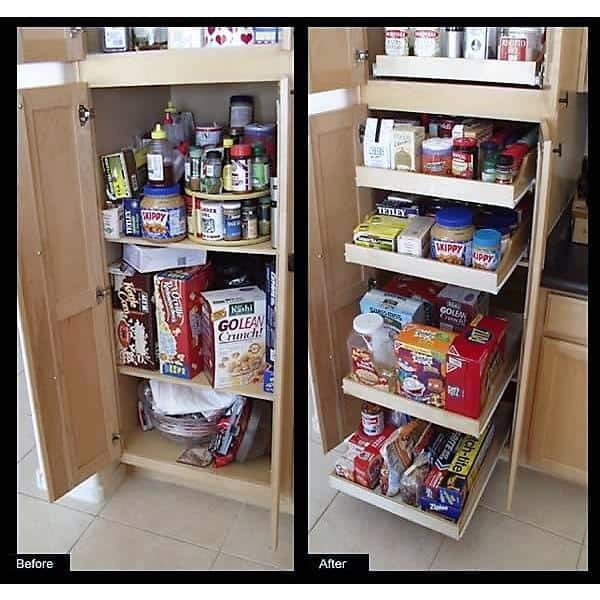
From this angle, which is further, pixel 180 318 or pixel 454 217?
pixel 180 318

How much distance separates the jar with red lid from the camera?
1373 mm

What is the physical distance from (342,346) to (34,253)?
68 cm

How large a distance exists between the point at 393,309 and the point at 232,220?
1.31 feet

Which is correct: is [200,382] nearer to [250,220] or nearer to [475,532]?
[250,220]

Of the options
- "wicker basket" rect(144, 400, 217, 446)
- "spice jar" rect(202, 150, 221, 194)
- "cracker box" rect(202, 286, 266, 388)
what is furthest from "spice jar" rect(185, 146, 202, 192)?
"wicker basket" rect(144, 400, 217, 446)

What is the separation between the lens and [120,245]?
1.67 m

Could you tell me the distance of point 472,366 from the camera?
55.4 inches

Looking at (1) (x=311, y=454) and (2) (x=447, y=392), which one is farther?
(1) (x=311, y=454)

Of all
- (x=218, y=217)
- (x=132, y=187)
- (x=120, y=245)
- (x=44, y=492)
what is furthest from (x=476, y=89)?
(x=44, y=492)

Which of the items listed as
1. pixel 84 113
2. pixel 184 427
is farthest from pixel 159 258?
pixel 184 427

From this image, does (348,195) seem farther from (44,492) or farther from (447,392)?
(44,492)

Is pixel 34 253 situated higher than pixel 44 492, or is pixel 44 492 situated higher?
pixel 34 253
